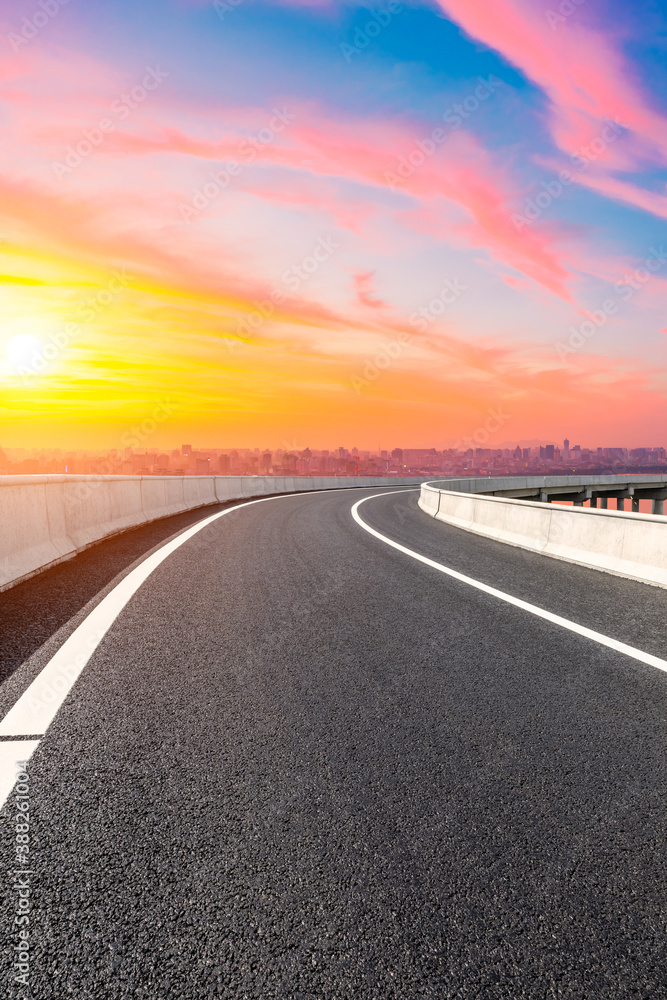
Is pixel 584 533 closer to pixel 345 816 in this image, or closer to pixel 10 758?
pixel 345 816

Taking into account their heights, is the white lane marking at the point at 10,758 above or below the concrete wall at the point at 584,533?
above

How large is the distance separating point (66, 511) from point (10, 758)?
25.7 feet

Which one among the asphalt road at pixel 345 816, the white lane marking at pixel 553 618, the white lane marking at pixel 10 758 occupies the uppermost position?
the white lane marking at pixel 10 758

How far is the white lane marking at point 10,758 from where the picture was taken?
302 cm

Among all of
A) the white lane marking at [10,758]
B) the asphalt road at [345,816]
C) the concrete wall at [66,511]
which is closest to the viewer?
the asphalt road at [345,816]

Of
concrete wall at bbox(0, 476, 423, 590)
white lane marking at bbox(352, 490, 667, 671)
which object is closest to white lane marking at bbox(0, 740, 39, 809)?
white lane marking at bbox(352, 490, 667, 671)

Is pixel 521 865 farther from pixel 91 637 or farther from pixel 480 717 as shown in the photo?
pixel 91 637

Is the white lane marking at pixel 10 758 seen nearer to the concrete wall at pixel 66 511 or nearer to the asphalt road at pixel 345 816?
the asphalt road at pixel 345 816

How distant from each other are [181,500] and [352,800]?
1873 cm

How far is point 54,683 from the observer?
175 inches

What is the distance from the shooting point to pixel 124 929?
214 cm

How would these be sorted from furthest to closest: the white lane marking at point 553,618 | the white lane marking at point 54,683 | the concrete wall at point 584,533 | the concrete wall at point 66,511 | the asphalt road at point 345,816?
the concrete wall at point 584,533
the concrete wall at point 66,511
the white lane marking at point 553,618
the white lane marking at point 54,683
the asphalt road at point 345,816

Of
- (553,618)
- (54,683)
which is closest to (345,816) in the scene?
(54,683)

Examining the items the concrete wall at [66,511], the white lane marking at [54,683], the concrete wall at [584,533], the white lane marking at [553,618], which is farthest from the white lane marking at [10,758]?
the concrete wall at [584,533]
